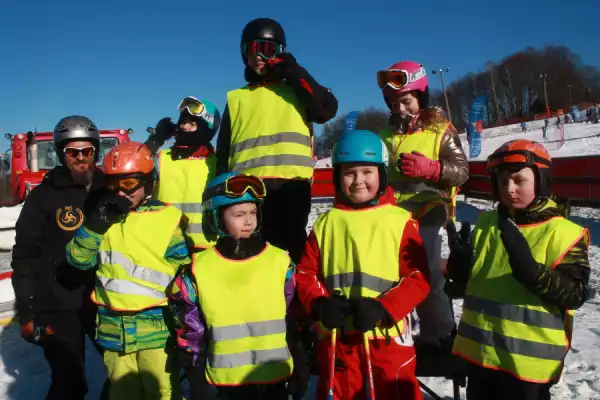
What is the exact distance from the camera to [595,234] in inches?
385

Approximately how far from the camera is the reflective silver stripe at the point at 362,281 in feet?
8.92

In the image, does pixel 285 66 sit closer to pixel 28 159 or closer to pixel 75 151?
pixel 75 151

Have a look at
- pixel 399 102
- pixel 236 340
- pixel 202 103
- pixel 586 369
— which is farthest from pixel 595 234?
pixel 236 340

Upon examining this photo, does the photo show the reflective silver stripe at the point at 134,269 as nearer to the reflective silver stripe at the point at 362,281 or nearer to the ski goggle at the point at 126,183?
the ski goggle at the point at 126,183

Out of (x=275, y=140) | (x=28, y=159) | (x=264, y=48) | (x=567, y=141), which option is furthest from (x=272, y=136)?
(x=567, y=141)

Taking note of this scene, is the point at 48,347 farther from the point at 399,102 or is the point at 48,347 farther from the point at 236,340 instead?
the point at 399,102

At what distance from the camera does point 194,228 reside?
419 cm

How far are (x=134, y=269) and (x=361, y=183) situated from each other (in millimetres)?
1521

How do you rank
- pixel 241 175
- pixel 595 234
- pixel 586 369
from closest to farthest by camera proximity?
pixel 241 175 < pixel 586 369 < pixel 595 234

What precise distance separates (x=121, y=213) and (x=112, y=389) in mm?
1125

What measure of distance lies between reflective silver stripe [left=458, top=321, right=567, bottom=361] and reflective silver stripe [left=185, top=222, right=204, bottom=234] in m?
2.44

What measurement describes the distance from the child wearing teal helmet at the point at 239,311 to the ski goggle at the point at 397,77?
1.48 meters

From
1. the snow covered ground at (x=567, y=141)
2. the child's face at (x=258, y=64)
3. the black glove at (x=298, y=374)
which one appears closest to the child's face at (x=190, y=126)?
the child's face at (x=258, y=64)

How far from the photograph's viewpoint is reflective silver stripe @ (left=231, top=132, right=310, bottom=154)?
140 inches
